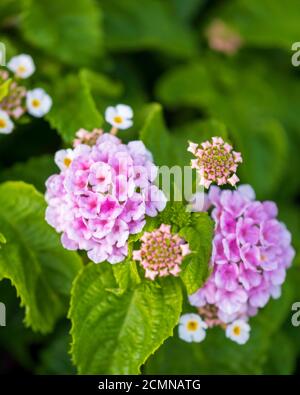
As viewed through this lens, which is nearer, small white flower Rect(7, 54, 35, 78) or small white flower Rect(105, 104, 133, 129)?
small white flower Rect(105, 104, 133, 129)

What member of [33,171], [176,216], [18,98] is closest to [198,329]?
[176,216]

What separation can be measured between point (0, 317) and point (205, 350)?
61 cm

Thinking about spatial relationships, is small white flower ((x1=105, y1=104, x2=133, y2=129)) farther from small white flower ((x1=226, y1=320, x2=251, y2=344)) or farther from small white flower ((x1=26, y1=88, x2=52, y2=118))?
small white flower ((x1=226, y1=320, x2=251, y2=344))

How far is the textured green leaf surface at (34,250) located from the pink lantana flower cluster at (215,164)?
1.50 feet

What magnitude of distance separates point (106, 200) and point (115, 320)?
351mm

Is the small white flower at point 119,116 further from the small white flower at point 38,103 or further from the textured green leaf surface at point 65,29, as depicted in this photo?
the textured green leaf surface at point 65,29

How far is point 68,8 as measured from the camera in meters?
2.40

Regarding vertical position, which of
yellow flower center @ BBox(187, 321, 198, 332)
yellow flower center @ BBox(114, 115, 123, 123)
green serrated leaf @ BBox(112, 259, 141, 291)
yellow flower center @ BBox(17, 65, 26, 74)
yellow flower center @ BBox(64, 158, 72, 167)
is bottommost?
yellow flower center @ BBox(187, 321, 198, 332)

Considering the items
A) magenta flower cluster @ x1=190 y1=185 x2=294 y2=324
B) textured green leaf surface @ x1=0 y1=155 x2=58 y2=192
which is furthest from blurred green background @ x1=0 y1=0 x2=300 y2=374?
magenta flower cluster @ x1=190 y1=185 x2=294 y2=324

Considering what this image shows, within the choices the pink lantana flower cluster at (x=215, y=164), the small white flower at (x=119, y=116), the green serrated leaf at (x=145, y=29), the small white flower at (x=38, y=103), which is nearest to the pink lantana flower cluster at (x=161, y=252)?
the pink lantana flower cluster at (x=215, y=164)

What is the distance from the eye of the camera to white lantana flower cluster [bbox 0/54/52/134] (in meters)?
1.82

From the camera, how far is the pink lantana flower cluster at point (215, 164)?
1.43 meters

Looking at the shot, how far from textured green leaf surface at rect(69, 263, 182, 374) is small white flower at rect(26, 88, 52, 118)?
546 millimetres

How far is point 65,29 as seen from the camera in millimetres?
2373
